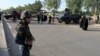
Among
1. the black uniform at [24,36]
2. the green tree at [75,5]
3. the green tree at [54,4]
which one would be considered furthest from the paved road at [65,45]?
the green tree at [54,4]

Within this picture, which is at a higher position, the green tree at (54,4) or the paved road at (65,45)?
the paved road at (65,45)

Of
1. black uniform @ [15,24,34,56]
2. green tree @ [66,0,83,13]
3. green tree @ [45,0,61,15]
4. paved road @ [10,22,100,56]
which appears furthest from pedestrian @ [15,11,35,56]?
green tree @ [45,0,61,15]

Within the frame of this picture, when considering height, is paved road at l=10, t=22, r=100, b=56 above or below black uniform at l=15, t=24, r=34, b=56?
below

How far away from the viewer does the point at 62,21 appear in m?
57.7

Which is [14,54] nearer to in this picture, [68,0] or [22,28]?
[22,28]

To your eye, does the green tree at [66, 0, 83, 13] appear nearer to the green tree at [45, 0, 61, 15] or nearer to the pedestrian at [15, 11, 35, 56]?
the green tree at [45, 0, 61, 15]

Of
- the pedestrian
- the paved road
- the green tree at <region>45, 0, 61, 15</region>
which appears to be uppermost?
the pedestrian

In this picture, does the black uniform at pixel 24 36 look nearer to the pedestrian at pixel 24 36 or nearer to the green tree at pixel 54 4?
the pedestrian at pixel 24 36

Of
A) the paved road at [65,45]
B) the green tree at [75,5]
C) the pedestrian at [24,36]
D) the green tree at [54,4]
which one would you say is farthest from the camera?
the green tree at [54,4]

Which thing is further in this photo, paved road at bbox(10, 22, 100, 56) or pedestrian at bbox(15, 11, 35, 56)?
paved road at bbox(10, 22, 100, 56)

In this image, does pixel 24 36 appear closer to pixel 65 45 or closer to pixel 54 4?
pixel 65 45

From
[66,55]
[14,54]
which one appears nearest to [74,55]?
[66,55]

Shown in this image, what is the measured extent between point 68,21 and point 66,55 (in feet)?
135

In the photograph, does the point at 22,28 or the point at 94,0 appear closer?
the point at 22,28
